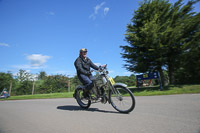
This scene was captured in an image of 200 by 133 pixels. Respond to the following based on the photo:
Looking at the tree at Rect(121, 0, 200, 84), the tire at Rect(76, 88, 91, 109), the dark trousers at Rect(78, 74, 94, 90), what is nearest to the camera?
A: the dark trousers at Rect(78, 74, 94, 90)

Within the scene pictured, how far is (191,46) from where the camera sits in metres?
11.3

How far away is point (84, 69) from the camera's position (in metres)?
4.49

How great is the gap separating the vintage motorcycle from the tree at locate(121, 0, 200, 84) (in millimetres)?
8297

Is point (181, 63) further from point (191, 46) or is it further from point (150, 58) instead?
point (150, 58)

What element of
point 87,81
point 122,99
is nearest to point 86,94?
point 87,81

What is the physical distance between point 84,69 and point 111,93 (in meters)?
1.37

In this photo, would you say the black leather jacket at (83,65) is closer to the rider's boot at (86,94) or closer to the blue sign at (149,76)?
the rider's boot at (86,94)

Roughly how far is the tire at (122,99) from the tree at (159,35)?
8.38 m

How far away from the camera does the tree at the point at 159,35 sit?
10703mm

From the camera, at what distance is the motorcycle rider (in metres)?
4.17

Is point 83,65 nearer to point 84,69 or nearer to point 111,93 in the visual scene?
point 84,69

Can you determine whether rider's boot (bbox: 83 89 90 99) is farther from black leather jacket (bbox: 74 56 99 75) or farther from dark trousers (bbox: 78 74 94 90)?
black leather jacket (bbox: 74 56 99 75)

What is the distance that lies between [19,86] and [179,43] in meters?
23.9

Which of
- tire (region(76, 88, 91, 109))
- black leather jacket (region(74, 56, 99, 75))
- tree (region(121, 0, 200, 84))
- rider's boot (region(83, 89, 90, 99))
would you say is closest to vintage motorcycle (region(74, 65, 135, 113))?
rider's boot (region(83, 89, 90, 99))
